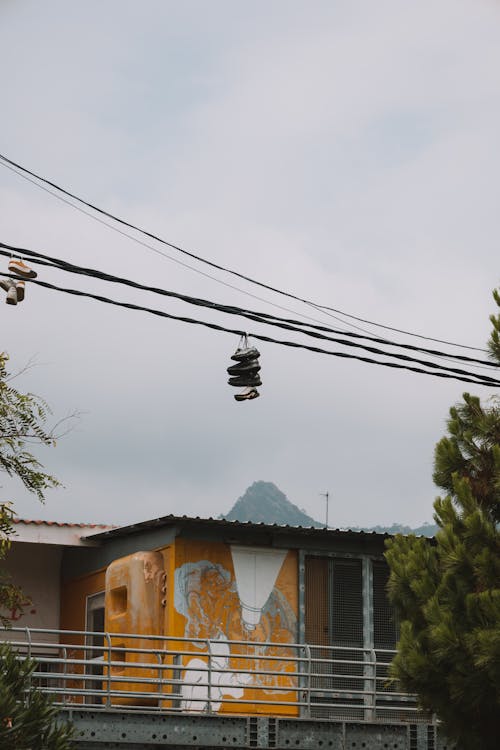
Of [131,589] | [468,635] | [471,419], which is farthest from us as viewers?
[131,589]

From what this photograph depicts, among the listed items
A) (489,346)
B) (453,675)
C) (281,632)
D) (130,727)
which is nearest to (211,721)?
(130,727)

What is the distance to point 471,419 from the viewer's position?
15.6m

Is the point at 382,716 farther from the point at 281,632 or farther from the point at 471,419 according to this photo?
the point at 471,419

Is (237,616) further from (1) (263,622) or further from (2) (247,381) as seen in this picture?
(2) (247,381)

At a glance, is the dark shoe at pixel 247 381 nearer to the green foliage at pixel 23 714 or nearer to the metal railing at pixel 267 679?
the green foliage at pixel 23 714

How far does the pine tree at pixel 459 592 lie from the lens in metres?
14.3

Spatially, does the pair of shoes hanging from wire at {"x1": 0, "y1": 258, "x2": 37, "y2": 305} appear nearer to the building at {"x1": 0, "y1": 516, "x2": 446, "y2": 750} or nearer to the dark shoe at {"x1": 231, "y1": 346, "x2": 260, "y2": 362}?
the dark shoe at {"x1": 231, "y1": 346, "x2": 260, "y2": 362}

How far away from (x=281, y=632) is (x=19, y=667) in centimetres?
784

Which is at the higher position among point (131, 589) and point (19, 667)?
point (131, 589)

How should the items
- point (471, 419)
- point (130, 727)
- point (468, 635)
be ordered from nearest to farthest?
1. point (468, 635)
2. point (471, 419)
3. point (130, 727)

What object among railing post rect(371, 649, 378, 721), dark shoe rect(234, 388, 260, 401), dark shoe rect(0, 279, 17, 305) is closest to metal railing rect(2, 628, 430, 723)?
railing post rect(371, 649, 378, 721)

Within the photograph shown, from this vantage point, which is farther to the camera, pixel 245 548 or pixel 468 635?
pixel 245 548

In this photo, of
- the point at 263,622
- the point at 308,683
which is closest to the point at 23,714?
the point at 308,683

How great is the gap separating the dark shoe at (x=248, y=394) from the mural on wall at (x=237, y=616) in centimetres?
572
